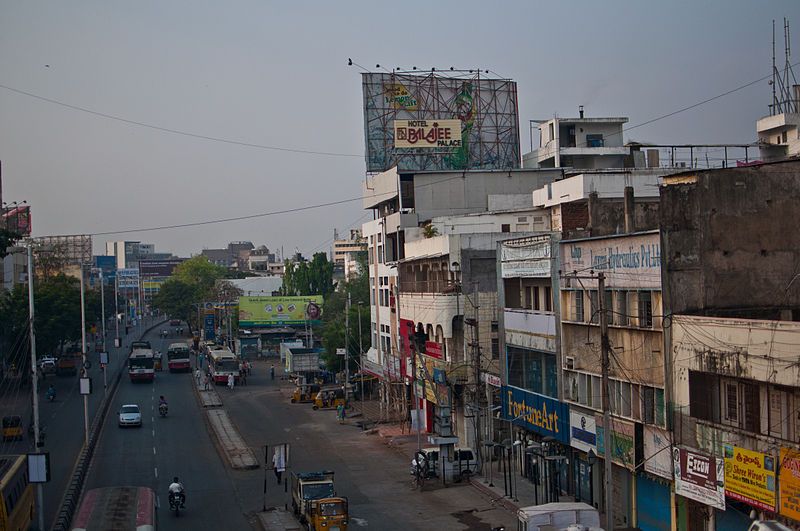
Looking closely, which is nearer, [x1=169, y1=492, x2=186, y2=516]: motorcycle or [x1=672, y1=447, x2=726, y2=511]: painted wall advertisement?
[x1=672, y1=447, x2=726, y2=511]: painted wall advertisement

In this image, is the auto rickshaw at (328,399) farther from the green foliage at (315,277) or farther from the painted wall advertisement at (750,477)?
the green foliage at (315,277)

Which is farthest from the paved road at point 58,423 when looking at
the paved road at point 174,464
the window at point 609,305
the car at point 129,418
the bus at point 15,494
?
the window at point 609,305

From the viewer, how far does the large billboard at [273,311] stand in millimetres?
108131

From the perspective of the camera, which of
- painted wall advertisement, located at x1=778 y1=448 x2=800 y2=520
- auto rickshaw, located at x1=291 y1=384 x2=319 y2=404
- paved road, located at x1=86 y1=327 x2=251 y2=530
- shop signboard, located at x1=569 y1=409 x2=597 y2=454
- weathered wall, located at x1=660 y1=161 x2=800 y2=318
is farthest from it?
auto rickshaw, located at x1=291 y1=384 x2=319 y2=404

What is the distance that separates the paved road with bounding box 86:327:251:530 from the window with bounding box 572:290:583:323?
529 inches

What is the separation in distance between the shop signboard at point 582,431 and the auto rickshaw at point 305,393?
3600 centimetres

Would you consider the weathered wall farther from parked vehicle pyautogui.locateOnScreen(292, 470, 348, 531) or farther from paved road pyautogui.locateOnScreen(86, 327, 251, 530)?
paved road pyautogui.locateOnScreen(86, 327, 251, 530)

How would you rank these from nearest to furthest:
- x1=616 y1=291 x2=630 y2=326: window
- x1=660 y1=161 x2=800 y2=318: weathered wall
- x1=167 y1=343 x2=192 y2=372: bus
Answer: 1. x1=660 y1=161 x2=800 y2=318: weathered wall
2. x1=616 y1=291 x2=630 y2=326: window
3. x1=167 y1=343 x2=192 y2=372: bus

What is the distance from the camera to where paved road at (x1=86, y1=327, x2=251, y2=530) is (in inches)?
1275

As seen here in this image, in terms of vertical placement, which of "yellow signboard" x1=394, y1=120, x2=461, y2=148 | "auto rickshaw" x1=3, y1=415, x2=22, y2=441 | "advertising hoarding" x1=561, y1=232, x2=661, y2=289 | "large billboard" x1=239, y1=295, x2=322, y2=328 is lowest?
"auto rickshaw" x1=3, y1=415, x2=22, y2=441

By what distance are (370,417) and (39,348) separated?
39.0 meters

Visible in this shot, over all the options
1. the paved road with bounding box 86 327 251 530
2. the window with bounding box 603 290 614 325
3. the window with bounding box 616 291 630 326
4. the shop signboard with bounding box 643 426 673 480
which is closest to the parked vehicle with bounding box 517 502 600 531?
the shop signboard with bounding box 643 426 673 480

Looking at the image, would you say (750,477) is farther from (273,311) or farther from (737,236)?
(273,311)

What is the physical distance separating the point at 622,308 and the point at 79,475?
22.2 metres
